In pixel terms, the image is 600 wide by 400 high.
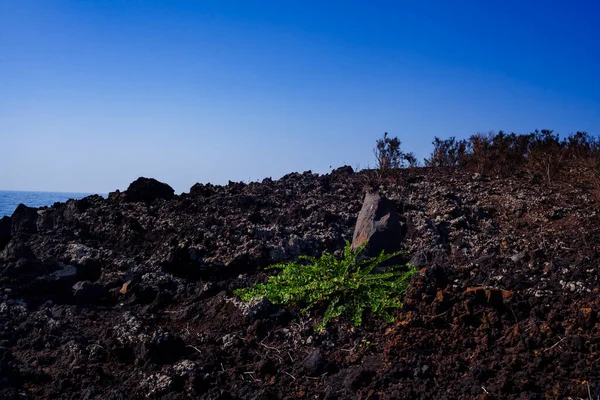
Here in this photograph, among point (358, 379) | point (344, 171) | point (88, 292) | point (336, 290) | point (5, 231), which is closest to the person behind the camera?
point (358, 379)

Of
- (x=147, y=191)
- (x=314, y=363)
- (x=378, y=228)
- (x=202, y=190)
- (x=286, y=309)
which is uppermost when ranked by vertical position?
(x=202, y=190)

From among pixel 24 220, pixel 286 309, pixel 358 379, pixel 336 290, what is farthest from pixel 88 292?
pixel 24 220

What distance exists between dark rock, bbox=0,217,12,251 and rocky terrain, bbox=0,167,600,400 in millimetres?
32

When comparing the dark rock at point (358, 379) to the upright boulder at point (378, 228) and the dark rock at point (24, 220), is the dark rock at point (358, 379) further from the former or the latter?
the dark rock at point (24, 220)

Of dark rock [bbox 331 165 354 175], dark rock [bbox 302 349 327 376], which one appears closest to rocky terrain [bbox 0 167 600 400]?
dark rock [bbox 302 349 327 376]

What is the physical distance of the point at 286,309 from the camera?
509cm

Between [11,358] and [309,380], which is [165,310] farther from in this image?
[309,380]

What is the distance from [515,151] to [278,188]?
16.4 ft

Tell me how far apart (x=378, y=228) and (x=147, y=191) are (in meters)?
5.09

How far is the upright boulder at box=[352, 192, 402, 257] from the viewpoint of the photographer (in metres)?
6.52

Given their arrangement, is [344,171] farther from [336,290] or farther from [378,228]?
[336,290]

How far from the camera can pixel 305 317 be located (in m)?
4.89

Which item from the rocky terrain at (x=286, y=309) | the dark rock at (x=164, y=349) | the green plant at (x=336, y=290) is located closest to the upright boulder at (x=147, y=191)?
the rocky terrain at (x=286, y=309)

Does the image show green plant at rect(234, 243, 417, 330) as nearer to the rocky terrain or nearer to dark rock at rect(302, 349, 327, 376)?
the rocky terrain
